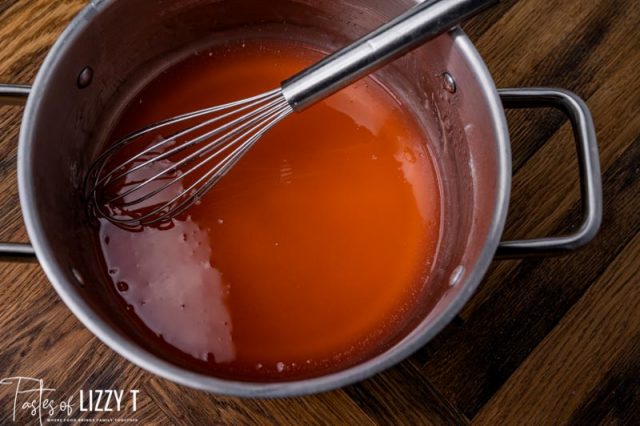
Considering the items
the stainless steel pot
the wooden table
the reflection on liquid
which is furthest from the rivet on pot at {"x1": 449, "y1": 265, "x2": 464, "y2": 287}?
the reflection on liquid

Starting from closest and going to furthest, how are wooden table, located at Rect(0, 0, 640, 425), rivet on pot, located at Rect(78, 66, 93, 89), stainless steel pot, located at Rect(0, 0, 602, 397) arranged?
stainless steel pot, located at Rect(0, 0, 602, 397) < rivet on pot, located at Rect(78, 66, 93, 89) < wooden table, located at Rect(0, 0, 640, 425)

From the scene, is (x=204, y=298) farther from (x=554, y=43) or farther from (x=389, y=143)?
(x=554, y=43)

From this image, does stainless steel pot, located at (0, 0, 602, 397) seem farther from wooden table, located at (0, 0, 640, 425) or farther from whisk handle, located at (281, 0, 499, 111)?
wooden table, located at (0, 0, 640, 425)

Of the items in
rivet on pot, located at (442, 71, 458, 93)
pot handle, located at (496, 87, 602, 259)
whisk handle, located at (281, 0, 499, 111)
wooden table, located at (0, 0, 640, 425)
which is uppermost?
whisk handle, located at (281, 0, 499, 111)

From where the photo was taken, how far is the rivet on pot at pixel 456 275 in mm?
682

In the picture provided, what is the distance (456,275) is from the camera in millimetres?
704

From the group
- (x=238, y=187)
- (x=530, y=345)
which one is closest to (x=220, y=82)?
(x=238, y=187)

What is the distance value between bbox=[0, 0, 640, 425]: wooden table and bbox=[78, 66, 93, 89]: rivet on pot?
0.70ft

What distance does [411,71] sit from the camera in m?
0.82

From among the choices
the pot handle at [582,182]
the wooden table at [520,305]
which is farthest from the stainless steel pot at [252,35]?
the wooden table at [520,305]

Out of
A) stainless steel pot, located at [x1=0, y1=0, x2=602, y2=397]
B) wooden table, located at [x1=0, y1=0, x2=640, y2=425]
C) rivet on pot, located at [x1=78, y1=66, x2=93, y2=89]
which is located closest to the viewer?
stainless steel pot, located at [x1=0, y1=0, x2=602, y2=397]

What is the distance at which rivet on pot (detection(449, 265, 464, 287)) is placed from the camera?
682 millimetres

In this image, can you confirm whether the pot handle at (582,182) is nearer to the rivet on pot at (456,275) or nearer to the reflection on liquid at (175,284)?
the rivet on pot at (456,275)

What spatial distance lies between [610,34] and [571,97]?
0.34 meters
